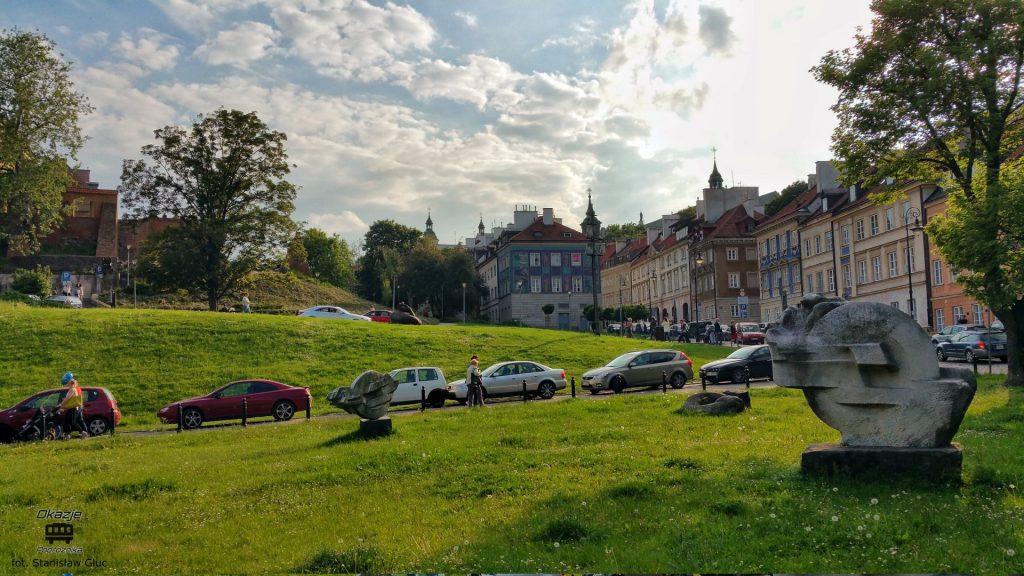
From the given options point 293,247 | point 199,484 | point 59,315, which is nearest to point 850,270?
point 293,247

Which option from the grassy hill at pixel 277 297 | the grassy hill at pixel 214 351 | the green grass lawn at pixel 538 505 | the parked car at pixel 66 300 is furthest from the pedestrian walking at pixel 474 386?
the parked car at pixel 66 300

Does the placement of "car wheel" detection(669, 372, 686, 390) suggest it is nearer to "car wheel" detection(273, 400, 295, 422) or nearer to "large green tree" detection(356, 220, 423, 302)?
"car wheel" detection(273, 400, 295, 422)

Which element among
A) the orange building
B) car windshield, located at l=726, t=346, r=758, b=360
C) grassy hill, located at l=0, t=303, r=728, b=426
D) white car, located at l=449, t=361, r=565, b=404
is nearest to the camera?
white car, located at l=449, t=361, r=565, b=404

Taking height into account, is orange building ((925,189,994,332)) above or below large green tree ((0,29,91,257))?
below

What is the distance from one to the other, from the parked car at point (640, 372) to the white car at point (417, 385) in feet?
17.3

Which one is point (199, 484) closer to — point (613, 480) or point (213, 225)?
point (613, 480)

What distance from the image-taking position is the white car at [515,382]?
2573cm

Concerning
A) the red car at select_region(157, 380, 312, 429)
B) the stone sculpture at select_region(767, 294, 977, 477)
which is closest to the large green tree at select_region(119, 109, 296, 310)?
the red car at select_region(157, 380, 312, 429)

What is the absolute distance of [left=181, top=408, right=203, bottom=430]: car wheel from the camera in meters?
22.1

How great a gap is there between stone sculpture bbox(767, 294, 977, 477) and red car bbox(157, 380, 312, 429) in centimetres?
1709

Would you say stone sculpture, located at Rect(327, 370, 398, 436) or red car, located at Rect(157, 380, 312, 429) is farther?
red car, located at Rect(157, 380, 312, 429)

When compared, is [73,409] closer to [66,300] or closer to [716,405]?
[716,405]

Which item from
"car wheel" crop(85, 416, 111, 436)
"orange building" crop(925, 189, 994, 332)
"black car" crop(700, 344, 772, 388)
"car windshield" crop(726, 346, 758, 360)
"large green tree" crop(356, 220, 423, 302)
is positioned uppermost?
"large green tree" crop(356, 220, 423, 302)

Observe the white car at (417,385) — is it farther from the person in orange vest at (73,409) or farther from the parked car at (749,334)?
the parked car at (749,334)
